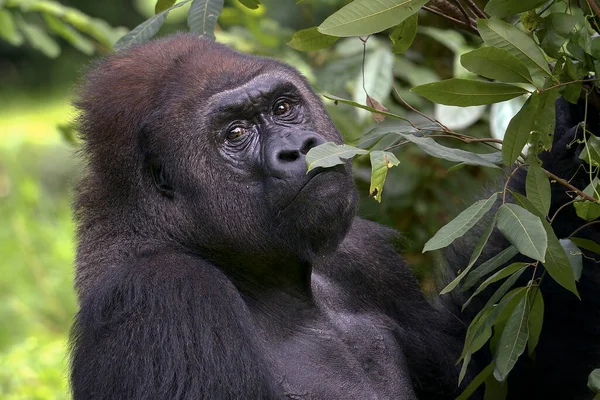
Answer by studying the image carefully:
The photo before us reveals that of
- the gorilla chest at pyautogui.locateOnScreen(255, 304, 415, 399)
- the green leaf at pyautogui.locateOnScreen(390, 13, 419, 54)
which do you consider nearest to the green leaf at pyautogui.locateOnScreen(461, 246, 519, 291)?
the gorilla chest at pyautogui.locateOnScreen(255, 304, 415, 399)

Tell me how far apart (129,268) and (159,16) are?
895 mm

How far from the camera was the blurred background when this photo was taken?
4855 millimetres

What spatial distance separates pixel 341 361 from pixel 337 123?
7.41 ft

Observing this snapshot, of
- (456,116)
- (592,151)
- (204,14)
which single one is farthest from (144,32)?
(456,116)

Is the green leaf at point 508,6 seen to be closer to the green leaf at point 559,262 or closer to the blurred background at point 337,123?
the green leaf at point 559,262

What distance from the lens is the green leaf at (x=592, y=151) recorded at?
8.18 feet

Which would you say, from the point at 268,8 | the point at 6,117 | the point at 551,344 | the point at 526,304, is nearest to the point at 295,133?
the point at 526,304

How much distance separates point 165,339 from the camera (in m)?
2.52

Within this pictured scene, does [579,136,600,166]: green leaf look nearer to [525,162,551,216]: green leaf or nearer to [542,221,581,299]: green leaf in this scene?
[525,162,551,216]: green leaf

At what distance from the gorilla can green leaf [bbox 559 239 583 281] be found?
1.33 feet

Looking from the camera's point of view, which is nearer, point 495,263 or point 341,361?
point 495,263

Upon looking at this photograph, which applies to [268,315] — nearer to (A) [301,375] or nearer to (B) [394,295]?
(A) [301,375]

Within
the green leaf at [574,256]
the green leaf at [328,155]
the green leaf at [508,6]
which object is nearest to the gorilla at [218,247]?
the green leaf at [328,155]

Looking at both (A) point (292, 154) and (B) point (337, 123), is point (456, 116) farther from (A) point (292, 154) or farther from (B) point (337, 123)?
(A) point (292, 154)
